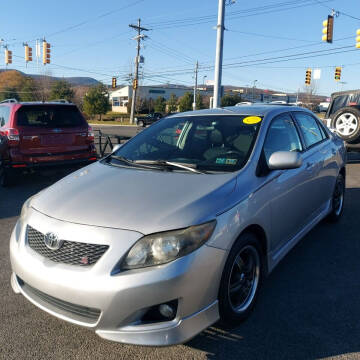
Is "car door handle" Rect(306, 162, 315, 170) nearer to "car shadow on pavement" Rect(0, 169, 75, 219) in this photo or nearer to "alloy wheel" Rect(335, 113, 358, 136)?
"car shadow on pavement" Rect(0, 169, 75, 219)

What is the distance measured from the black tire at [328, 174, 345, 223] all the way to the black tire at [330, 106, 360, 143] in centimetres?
461

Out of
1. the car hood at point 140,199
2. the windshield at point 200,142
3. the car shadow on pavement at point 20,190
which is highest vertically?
the windshield at point 200,142

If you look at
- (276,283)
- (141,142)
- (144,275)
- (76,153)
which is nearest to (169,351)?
(144,275)

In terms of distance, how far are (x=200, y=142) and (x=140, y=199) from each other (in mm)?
1219

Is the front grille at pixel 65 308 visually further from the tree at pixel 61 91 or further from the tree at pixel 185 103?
the tree at pixel 61 91

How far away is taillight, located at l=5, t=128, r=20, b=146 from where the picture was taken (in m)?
6.90

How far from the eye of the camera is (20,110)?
712 cm

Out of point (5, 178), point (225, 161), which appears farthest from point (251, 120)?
point (5, 178)

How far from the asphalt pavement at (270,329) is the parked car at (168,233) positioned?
0.22 meters

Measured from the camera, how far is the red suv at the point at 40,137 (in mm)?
6957

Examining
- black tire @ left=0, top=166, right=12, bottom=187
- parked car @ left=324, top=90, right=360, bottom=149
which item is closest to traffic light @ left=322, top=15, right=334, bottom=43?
parked car @ left=324, top=90, right=360, bottom=149

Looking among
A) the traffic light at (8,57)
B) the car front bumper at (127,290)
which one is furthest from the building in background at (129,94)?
the car front bumper at (127,290)

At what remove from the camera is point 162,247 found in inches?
86.0

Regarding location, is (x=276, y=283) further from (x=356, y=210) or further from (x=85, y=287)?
(x=356, y=210)
